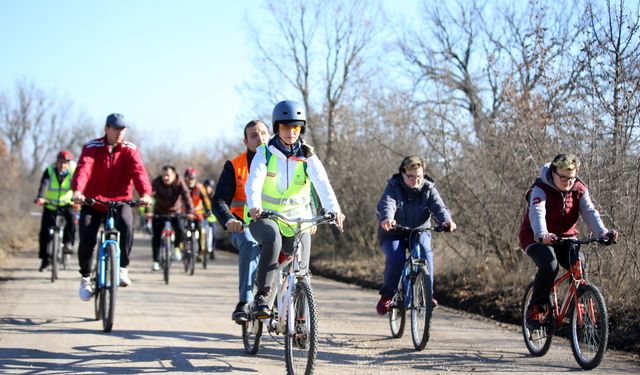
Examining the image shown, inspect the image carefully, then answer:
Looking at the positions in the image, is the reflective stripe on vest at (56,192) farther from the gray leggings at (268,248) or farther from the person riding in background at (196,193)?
the gray leggings at (268,248)

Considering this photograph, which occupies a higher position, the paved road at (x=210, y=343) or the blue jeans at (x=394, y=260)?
the blue jeans at (x=394, y=260)

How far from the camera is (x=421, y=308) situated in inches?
344

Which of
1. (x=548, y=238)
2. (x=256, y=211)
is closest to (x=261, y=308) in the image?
(x=256, y=211)

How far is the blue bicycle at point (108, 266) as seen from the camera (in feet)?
30.9

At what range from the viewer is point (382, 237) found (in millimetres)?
9516

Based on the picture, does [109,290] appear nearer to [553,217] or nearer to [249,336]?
[249,336]

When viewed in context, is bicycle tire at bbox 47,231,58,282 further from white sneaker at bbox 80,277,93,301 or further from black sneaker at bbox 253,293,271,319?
black sneaker at bbox 253,293,271,319

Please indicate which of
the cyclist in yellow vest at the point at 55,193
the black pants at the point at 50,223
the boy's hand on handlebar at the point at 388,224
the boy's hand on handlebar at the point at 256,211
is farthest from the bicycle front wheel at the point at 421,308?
the black pants at the point at 50,223

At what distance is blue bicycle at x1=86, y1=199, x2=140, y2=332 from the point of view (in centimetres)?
943

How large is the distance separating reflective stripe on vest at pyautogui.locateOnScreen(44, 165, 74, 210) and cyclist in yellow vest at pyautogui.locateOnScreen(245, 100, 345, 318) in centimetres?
927

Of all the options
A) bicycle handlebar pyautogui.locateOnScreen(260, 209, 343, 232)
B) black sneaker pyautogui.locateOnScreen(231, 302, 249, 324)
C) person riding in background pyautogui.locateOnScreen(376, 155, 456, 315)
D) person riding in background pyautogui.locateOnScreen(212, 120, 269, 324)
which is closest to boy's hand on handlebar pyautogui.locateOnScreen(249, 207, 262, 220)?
bicycle handlebar pyautogui.locateOnScreen(260, 209, 343, 232)

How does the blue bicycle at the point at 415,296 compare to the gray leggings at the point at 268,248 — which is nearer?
the gray leggings at the point at 268,248

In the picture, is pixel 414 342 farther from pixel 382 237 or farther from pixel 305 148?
pixel 305 148

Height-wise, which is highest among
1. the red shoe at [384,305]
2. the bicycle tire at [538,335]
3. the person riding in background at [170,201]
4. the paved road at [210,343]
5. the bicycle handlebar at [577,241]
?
the person riding in background at [170,201]
